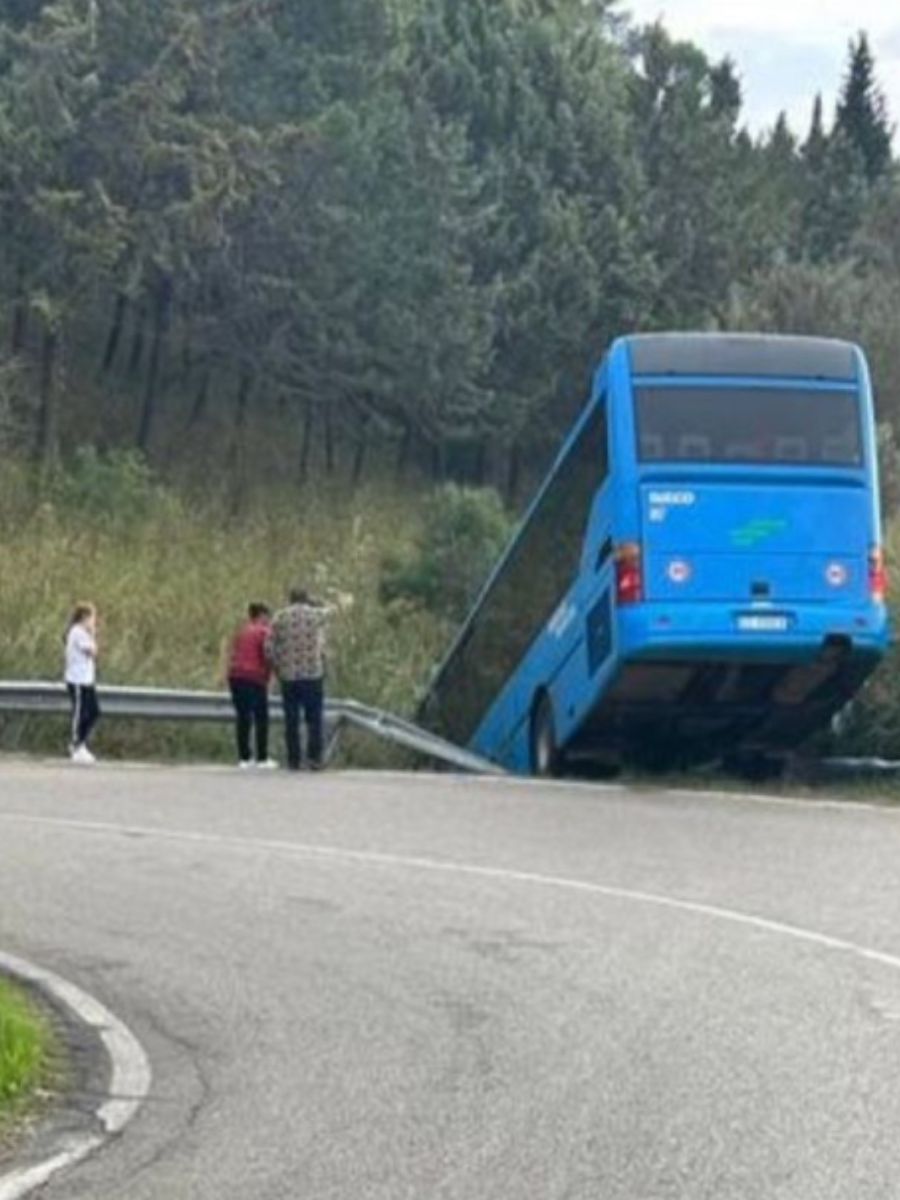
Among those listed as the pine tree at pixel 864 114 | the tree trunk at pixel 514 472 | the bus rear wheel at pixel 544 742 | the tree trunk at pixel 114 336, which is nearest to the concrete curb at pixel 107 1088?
the bus rear wheel at pixel 544 742

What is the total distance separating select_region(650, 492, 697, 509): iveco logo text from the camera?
2512cm

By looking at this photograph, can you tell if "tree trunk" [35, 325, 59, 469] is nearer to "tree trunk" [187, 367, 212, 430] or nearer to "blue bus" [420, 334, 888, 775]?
"tree trunk" [187, 367, 212, 430]

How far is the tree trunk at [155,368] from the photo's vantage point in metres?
60.8

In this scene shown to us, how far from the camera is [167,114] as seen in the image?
55.1 m

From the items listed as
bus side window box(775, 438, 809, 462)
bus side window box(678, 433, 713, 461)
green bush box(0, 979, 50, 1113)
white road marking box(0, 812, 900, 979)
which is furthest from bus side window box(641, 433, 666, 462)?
green bush box(0, 979, 50, 1113)

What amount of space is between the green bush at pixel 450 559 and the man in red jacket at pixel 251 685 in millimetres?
11706

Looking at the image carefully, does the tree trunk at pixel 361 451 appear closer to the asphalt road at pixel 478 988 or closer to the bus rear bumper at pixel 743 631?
the bus rear bumper at pixel 743 631

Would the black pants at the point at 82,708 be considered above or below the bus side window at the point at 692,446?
below

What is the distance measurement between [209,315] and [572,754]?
3382 cm

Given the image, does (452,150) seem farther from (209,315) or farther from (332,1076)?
(332,1076)

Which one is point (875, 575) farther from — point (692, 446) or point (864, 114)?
point (864, 114)

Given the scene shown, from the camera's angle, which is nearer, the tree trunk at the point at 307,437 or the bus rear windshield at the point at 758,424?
the bus rear windshield at the point at 758,424

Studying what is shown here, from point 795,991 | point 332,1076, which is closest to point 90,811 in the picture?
point 795,991

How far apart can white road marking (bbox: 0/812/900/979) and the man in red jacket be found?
7063 millimetres
